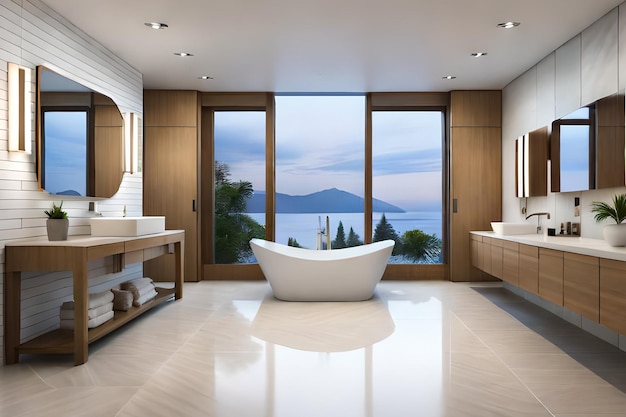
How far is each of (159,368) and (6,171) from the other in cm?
173

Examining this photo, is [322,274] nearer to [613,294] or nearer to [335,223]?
[613,294]

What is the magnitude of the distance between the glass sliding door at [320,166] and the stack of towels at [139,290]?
4.63 m

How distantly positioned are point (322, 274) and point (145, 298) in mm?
1824

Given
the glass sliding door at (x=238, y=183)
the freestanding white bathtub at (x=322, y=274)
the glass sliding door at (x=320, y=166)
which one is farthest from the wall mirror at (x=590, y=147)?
the glass sliding door at (x=320, y=166)

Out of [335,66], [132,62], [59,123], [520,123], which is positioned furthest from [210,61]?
[520,123]

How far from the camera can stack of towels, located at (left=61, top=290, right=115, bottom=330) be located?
3.74 metres

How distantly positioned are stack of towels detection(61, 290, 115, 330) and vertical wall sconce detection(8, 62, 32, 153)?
121 centimetres

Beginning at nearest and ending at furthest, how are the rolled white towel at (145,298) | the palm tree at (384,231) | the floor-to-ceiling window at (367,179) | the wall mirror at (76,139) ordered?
the wall mirror at (76,139) → the rolled white towel at (145,298) → the floor-to-ceiling window at (367,179) → the palm tree at (384,231)

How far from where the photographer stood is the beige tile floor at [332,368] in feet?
8.61

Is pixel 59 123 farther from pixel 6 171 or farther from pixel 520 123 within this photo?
pixel 520 123

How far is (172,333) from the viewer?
4.18m

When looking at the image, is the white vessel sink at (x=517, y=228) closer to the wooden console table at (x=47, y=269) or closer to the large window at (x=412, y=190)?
the large window at (x=412, y=190)

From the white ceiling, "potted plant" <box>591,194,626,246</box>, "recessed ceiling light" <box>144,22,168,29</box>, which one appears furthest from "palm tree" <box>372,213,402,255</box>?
"recessed ceiling light" <box>144,22,168,29</box>

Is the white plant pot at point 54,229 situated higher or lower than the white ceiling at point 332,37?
lower
